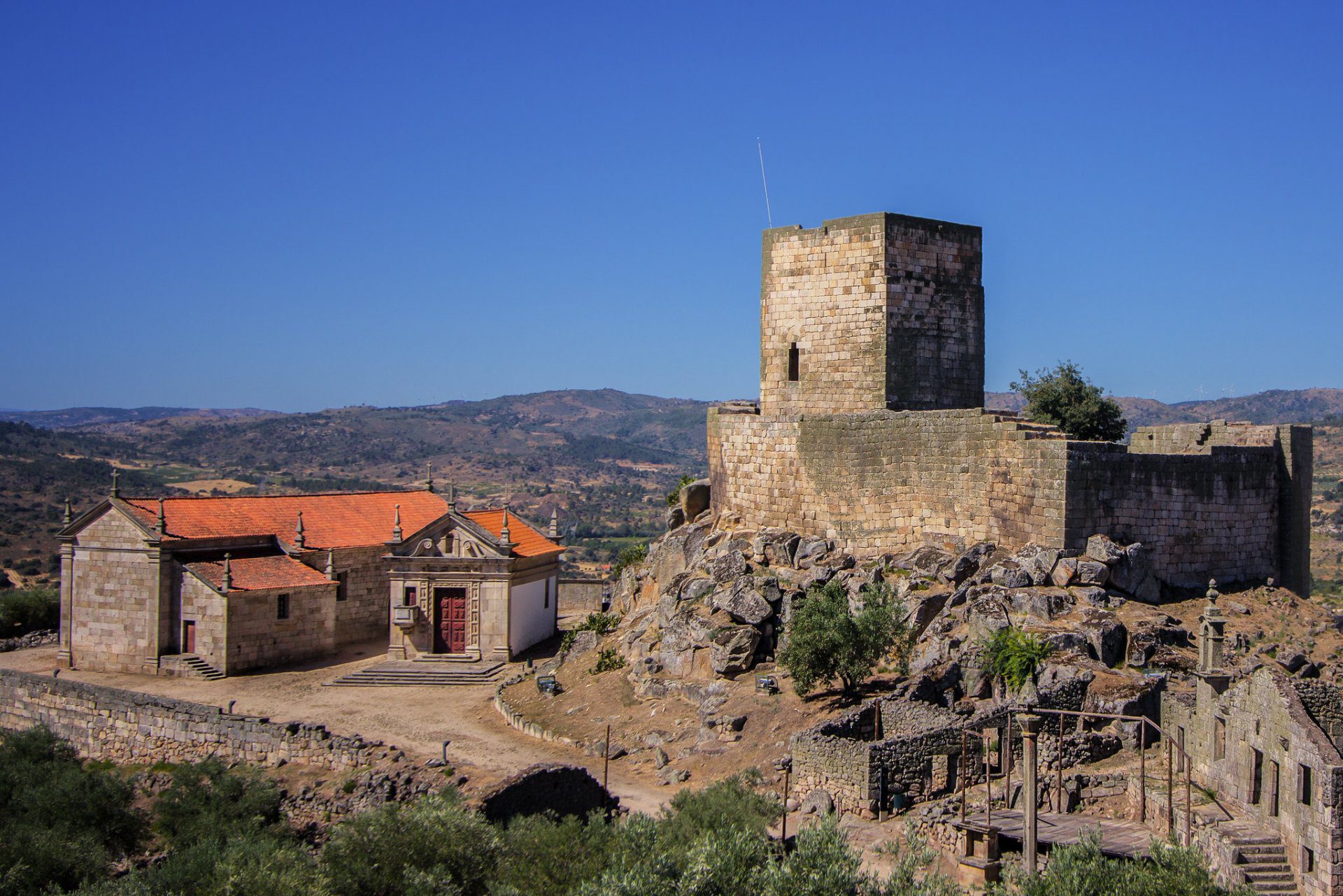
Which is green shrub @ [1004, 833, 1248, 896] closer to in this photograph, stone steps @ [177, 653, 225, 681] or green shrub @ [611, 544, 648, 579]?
green shrub @ [611, 544, 648, 579]

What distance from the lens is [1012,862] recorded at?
14289 mm

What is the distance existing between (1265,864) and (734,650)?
410 inches

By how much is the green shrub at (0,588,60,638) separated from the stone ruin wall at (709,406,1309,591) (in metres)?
24.8

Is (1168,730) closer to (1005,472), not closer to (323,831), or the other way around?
(1005,472)

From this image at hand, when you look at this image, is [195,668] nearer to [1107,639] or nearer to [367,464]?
[1107,639]

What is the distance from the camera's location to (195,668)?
95.7 ft

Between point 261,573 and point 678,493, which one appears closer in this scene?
point 678,493

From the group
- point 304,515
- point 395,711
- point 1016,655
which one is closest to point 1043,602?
point 1016,655

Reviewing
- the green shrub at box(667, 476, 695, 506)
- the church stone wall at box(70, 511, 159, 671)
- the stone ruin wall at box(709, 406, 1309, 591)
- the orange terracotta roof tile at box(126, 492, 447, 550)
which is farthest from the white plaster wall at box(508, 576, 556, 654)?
the church stone wall at box(70, 511, 159, 671)

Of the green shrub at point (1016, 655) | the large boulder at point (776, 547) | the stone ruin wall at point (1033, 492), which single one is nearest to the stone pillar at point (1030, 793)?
the green shrub at point (1016, 655)

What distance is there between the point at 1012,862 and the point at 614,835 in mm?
4660

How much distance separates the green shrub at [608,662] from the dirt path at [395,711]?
2.19 metres

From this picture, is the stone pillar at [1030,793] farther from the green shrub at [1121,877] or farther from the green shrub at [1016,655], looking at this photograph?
the green shrub at [1016,655]

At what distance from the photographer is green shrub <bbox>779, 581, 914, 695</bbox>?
19.7m
